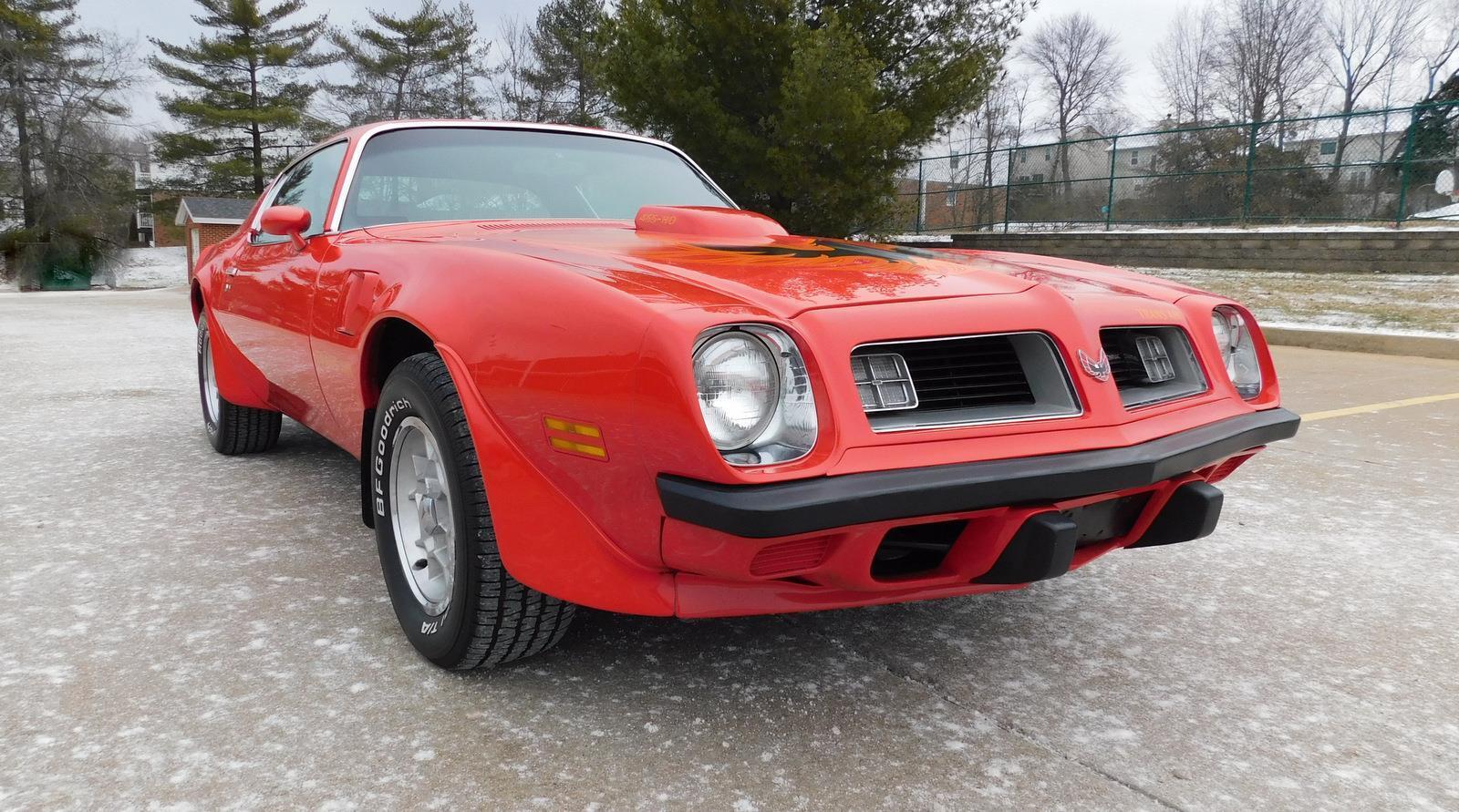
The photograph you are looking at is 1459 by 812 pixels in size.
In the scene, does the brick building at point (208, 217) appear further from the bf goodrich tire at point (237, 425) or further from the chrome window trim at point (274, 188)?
the chrome window trim at point (274, 188)

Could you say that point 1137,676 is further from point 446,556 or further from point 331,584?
point 331,584

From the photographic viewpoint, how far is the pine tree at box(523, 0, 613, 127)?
29469 mm

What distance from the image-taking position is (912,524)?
1.66 meters

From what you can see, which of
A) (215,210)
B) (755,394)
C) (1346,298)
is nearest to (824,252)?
(755,394)

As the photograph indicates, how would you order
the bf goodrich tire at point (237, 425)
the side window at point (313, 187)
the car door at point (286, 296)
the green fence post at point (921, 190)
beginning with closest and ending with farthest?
the car door at point (286, 296), the side window at point (313, 187), the bf goodrich tire at point (237, 425), the green fence post at point (921, 190)

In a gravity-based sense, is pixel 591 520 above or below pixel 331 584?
above

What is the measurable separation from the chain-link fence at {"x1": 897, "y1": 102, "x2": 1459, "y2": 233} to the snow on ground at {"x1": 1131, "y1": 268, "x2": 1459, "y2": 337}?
1983 mm

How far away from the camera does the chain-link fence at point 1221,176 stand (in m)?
14.5

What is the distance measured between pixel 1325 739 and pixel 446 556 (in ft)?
6.02

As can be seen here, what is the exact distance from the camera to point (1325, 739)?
191cm

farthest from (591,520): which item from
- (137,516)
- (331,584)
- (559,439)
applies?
(137,516)

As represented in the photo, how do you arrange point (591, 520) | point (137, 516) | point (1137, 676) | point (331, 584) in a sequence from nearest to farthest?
point (591, 520), point (1137, 676), point (331, 584), point (137, 516)

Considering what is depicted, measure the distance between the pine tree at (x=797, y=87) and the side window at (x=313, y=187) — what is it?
395 inches

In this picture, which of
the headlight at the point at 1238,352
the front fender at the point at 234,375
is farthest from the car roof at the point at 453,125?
the headlight at the point at 1238,352
